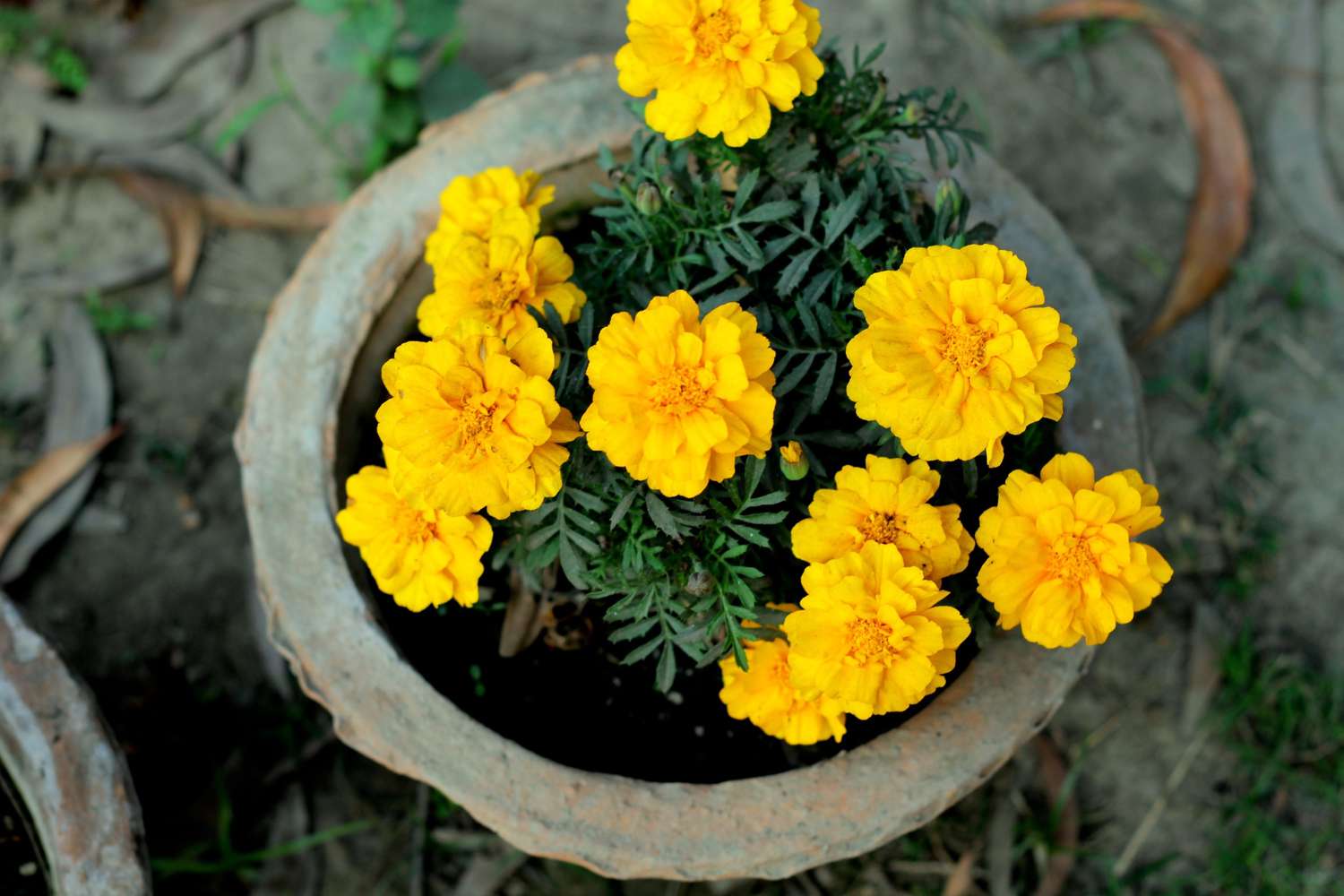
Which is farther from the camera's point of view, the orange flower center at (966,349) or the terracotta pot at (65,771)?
the terracotta pot at (65,771)

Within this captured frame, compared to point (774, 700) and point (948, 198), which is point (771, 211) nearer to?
point (948, 198)

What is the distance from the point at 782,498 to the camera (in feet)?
4.42

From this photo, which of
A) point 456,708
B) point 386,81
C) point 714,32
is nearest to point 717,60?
point 714,32

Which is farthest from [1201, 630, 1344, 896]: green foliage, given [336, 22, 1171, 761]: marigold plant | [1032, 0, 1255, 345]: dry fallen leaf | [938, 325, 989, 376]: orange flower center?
[938, 325, 989, 376]: orange flower center

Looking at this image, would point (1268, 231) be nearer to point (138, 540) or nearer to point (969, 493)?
point (969, 493)

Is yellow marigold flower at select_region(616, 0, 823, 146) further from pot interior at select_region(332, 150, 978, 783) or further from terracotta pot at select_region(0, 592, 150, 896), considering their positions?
terracotta pot at select_region(0, 592, 150, 896)

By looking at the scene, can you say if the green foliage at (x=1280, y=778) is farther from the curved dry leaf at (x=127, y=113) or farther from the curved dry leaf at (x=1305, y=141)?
the curved dry leaf at (x=127, y=113)

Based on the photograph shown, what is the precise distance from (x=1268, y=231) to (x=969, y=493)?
1.82 m

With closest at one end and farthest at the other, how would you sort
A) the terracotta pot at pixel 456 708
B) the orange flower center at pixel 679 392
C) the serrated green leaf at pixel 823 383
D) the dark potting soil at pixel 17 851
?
1. the orange flower center at pixel 679 392
2. the serrated green leaf at pixel 823 383
3. the terracotta pot at pixel 456 708
4. the dark potting soil at pixel 17 851

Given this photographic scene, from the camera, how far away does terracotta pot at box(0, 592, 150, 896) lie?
1.56 meters

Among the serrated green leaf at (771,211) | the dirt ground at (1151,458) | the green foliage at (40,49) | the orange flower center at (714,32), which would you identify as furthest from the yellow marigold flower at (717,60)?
the green foliage at (40,49)

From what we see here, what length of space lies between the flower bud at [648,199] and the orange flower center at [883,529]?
45cm

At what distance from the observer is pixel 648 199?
1421 mm

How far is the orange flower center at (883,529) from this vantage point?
1.29 m
